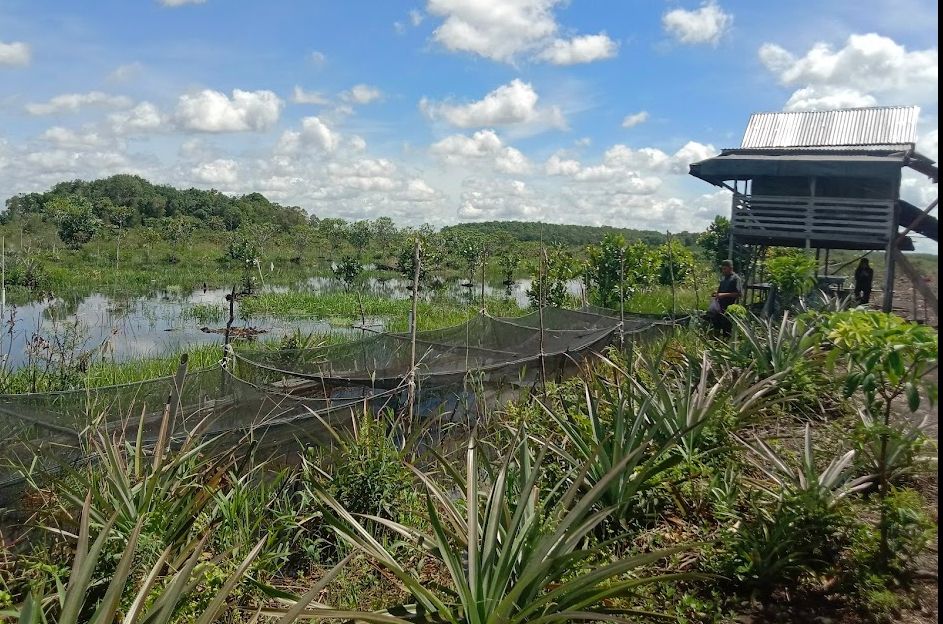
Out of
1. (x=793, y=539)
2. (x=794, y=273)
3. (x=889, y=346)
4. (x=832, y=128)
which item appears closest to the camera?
(x=889, y=346)

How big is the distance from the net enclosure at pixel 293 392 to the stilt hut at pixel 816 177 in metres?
4.47

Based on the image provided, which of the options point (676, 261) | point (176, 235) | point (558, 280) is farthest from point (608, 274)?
point (176, 235)

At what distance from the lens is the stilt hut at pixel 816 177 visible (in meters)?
9.77

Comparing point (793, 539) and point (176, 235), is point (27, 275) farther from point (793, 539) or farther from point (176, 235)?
point (793, 539)

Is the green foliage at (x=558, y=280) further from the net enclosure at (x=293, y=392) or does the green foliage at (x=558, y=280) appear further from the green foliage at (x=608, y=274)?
the net enclosure at (x=293, y=392)

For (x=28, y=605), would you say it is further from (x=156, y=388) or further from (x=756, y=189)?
(x=756, y=189)

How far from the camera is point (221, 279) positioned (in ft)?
81.4

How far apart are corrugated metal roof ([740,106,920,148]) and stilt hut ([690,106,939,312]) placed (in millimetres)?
15

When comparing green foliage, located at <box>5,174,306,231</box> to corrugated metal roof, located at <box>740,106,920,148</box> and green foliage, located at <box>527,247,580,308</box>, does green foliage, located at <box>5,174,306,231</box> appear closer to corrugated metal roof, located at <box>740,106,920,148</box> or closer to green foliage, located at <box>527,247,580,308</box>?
green foliage, located at <box>527,247,580,308</box>

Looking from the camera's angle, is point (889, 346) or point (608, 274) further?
point (608, 274)

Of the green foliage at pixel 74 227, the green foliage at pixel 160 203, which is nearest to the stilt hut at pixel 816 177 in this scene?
the green foliage at pixel 74 227

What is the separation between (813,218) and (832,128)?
5.53 feet

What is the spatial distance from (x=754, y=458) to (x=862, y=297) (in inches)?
318

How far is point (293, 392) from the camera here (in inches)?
251
